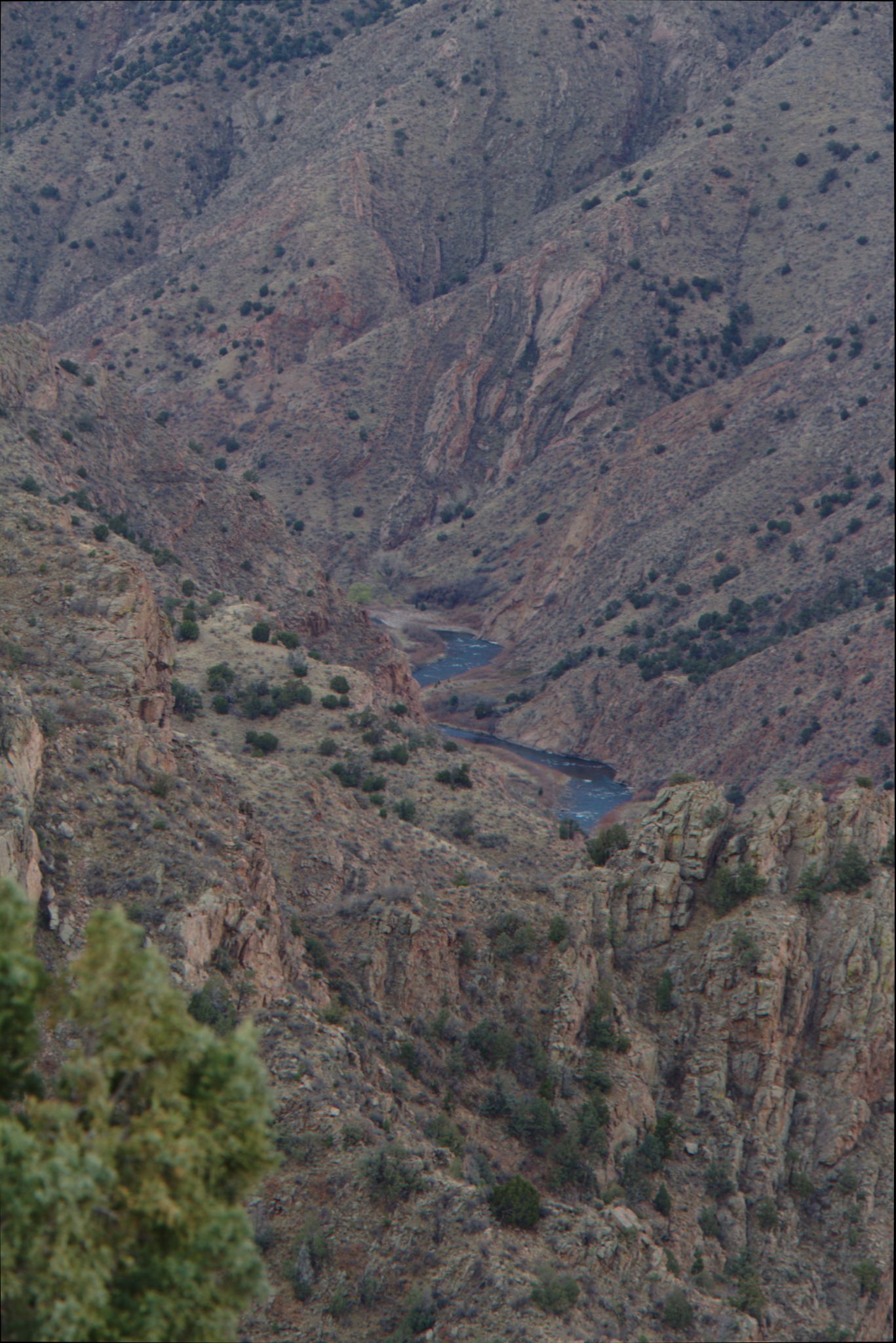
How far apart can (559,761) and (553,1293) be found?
7626 centimetres

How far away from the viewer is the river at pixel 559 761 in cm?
9856

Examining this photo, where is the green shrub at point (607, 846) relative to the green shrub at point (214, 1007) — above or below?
above

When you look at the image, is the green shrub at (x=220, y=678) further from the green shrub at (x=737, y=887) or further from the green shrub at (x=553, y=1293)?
the green shrub at (x=553, y=1293)

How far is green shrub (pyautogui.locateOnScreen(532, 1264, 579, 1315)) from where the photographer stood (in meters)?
32.0

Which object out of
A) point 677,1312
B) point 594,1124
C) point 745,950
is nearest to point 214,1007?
point 594,1124

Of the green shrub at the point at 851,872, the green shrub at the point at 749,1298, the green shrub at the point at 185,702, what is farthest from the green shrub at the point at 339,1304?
the green shrub at the point at 185,702

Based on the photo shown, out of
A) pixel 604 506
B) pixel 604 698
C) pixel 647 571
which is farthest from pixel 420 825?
pixel 604 506

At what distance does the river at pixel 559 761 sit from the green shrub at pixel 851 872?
43.0 meters

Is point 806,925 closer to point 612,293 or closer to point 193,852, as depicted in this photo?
point 193,852

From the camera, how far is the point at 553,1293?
106 feet

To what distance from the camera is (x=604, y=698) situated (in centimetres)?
11156

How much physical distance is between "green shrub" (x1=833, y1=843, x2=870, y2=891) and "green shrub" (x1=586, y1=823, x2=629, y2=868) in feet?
21.9

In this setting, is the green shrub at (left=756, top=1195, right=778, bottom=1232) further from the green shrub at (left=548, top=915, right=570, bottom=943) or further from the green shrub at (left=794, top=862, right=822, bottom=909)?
the green shrub at (left=794, top=862, right=822, bottom=909)

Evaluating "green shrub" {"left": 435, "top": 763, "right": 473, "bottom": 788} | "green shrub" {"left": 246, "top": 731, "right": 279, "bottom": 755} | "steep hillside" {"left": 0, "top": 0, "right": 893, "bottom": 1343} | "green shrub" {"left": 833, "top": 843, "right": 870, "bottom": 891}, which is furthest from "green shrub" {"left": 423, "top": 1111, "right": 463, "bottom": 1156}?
"green shrub" {"left": 435, "top": 763, "right": 473, "bottom": 788}
